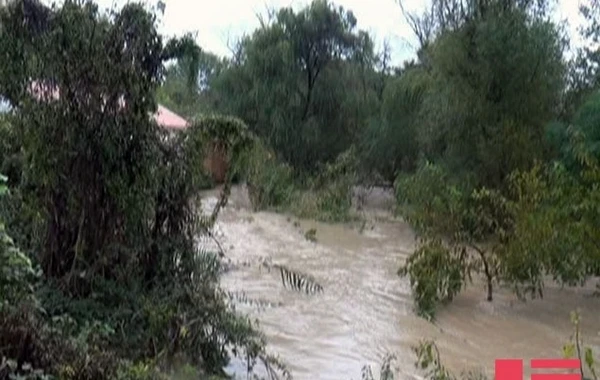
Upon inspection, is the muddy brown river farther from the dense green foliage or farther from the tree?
the tree

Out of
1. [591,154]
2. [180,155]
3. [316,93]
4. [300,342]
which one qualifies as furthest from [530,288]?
[316,93]

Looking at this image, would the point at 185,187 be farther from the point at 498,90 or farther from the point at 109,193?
the point at 498,90

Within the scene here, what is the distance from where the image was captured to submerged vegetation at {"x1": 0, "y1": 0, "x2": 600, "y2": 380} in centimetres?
588

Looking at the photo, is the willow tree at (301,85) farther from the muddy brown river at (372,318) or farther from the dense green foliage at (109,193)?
the dense green foliage at (109,193)

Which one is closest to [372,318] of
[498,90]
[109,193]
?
[109,193]

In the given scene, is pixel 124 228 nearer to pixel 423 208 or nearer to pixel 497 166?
pixel 423 208

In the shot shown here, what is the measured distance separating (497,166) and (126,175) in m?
11.2

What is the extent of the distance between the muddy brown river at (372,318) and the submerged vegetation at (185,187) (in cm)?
36

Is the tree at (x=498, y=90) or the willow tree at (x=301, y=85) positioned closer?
the tree at (x=498, y=90)

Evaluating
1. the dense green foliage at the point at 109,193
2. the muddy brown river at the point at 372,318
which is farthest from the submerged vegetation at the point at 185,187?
the muddy brown river at the point at 372,318

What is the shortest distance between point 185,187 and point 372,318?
3.46m

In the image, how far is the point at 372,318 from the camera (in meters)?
9.18

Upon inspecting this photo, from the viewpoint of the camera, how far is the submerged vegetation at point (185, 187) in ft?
19.3

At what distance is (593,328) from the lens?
31.2 feet
